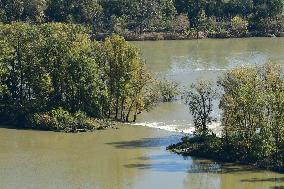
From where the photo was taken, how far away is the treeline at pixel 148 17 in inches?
4033

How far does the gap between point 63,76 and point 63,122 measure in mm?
3818

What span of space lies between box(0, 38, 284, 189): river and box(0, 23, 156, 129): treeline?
2288 millimetres

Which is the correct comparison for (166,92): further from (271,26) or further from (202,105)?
(271,26)

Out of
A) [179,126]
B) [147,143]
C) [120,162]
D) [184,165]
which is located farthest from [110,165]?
[179,126]

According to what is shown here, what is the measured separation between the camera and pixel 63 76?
52656 mm

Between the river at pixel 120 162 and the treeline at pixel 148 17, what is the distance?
46.3 metres

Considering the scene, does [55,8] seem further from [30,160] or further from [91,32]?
[30,160]

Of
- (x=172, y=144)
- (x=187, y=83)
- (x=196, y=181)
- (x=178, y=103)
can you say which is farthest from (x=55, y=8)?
(x=196, y=181)

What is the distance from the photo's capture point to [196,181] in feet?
133

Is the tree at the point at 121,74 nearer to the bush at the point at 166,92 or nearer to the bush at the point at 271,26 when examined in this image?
the bush at the point at 166,92

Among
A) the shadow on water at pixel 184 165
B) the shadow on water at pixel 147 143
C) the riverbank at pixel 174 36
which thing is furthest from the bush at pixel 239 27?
the shadow on water at pixel 184 165

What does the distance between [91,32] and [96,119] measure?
52.2m

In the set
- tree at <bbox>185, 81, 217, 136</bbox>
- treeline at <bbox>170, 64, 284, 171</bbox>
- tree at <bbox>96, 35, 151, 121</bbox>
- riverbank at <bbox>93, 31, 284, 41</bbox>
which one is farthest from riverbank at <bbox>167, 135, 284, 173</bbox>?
riverbank at <bbox>93, 31, 284, 41</bbox>

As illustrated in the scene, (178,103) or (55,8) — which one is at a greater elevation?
(55,8)
